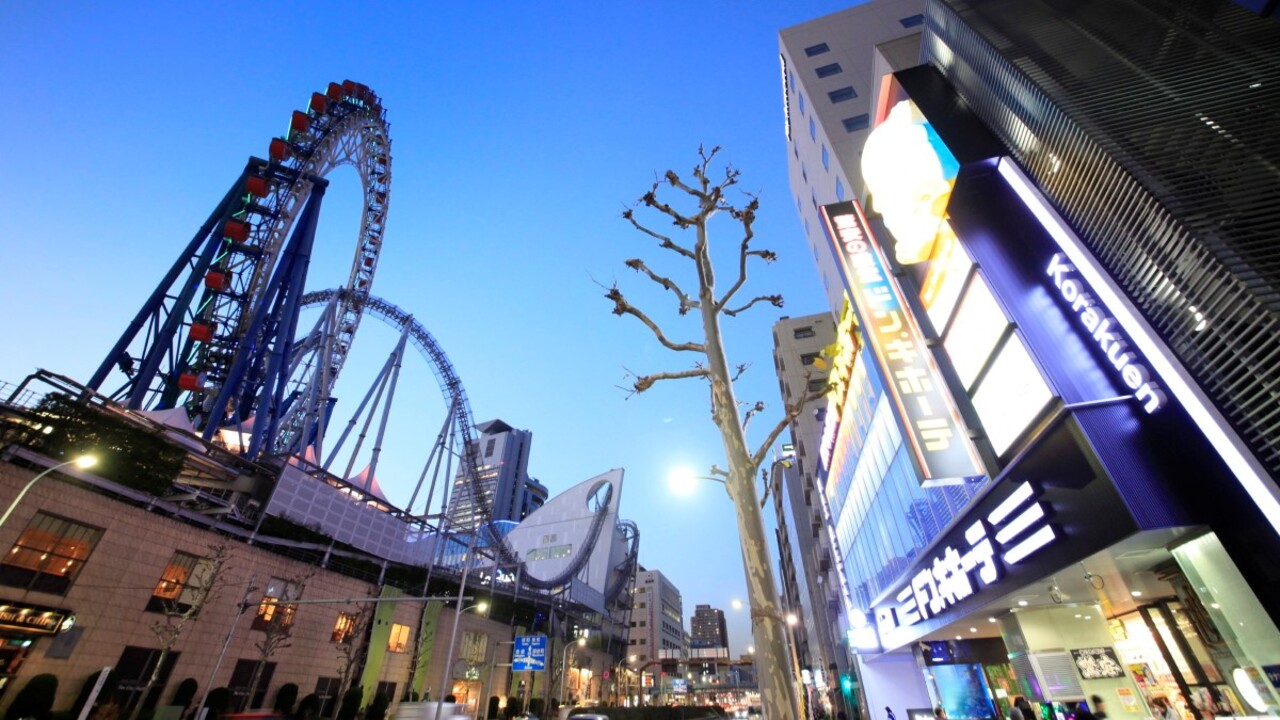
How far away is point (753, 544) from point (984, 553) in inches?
257

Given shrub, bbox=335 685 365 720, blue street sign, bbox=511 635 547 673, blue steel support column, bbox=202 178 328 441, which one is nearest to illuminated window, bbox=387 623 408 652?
shrub, bbox=335 685 365 720

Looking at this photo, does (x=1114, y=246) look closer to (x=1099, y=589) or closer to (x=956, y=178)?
(x=956, y=178)

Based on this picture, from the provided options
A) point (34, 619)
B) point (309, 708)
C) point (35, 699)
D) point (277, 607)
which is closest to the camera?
point (35, 699)

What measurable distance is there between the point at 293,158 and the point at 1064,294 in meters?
40.5

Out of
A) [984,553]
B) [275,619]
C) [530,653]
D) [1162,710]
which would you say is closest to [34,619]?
[275,619]

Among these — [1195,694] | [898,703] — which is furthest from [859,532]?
[1195,694]

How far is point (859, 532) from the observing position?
70.1 ft

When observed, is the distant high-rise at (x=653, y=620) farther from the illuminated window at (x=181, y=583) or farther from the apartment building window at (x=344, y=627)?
the illuminated window at (x=181, y=583)

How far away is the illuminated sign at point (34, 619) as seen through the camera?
48.3 feet

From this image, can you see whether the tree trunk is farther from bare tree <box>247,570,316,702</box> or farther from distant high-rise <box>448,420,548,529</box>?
distant high-rise <box>448,420,548,529</box>

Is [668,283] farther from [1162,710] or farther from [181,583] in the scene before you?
[181,583]

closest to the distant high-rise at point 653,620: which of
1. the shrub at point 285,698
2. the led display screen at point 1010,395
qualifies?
the shrub at point 285,698

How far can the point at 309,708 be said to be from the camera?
22.2 metres

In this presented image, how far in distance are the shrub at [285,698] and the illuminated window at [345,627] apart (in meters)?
3.39
